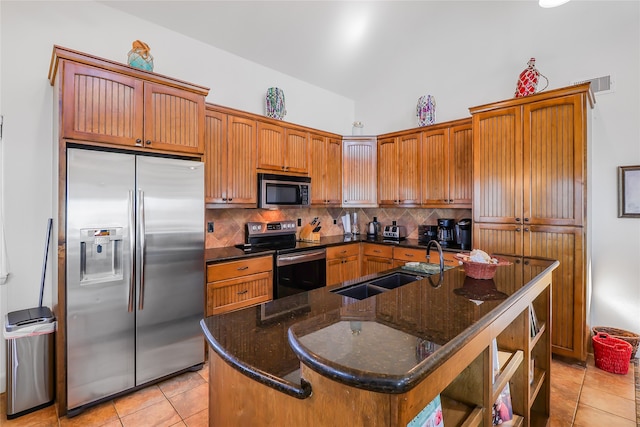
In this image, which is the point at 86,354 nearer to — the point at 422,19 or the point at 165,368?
the point at 165,368

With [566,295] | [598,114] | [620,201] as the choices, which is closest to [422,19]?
[598,114]

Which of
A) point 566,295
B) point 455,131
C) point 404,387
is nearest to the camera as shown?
point 404,387

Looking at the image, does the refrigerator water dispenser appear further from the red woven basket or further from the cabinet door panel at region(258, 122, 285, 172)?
the red woven basket

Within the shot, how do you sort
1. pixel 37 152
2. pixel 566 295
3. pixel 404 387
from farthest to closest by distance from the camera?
pixel 566 295
pixel 37 152
pixel 404 387

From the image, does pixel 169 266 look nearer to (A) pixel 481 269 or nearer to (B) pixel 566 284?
(A) pixel 481 269

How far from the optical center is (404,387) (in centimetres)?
58

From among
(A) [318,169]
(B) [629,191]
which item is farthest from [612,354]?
(A) [318,169]

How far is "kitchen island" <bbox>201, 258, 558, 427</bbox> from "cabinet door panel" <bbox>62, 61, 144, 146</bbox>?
5.57 feet

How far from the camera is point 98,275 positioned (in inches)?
83.0

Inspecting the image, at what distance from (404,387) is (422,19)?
12.3 ft

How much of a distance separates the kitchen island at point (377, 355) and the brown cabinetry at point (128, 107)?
170 cm

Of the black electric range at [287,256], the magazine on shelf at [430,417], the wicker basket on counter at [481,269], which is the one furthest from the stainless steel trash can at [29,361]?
the wicker basket on counter at [481,269]

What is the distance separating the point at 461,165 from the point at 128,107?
331 cm

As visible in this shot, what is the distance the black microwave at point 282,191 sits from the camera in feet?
11.0
